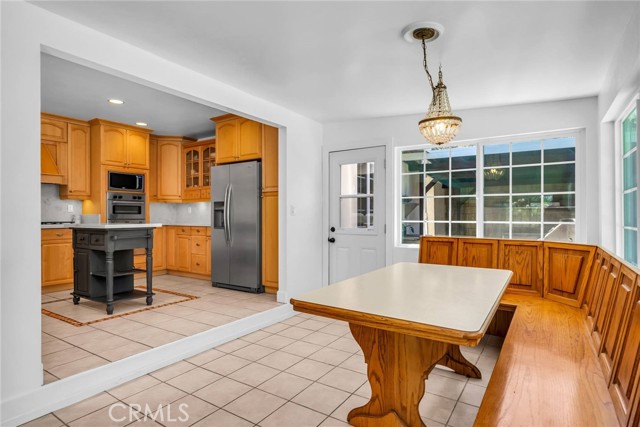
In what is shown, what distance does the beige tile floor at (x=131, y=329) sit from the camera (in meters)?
2.70

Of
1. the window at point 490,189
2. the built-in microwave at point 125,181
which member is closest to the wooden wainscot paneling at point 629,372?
the window at point 490,189

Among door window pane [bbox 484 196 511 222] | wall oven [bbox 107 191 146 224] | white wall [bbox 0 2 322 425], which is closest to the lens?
white wall [bbox 0 2 322 425]

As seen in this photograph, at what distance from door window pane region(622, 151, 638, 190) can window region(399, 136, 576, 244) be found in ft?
2.32

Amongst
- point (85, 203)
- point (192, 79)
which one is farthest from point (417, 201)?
point (85, 203)

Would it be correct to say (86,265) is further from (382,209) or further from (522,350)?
(522,350)

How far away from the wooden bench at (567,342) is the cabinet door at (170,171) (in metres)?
5.29

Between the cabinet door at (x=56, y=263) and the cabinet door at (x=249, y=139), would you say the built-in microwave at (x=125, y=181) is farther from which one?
the cabinet door at (x=249, y=139)

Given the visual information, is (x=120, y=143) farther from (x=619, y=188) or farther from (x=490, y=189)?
(x=619, y=188)

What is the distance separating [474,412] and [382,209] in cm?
271

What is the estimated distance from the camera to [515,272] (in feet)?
10.5

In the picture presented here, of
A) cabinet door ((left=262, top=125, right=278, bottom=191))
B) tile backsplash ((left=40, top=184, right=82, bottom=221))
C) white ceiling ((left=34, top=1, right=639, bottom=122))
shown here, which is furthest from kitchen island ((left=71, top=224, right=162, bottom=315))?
white ceiling ((left=34, top=1, right=639, bottom=122))

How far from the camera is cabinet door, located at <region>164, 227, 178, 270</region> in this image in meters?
6.32

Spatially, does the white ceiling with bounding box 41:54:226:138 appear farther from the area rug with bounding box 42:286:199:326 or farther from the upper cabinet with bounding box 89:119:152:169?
the area rug with bounding box 42:286:199:326

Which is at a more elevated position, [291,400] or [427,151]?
[427,151]
